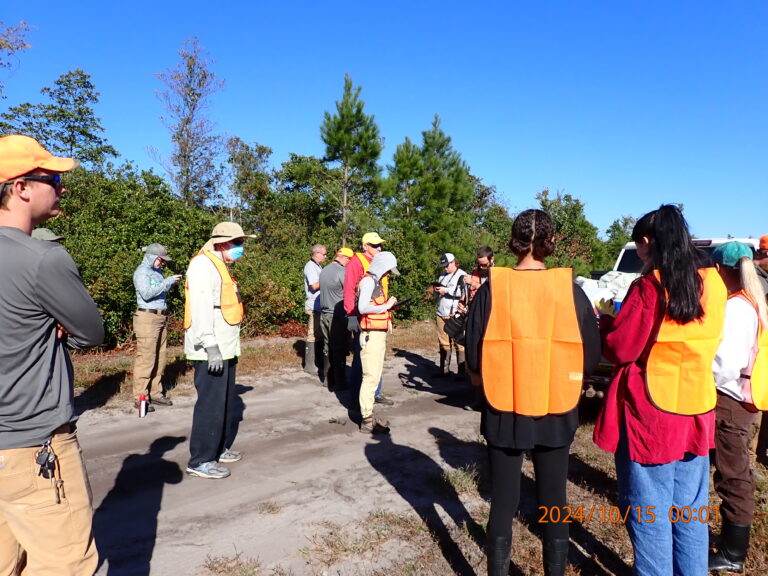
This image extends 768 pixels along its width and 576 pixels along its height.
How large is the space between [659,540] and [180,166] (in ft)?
81.2

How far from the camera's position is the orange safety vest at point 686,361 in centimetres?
237

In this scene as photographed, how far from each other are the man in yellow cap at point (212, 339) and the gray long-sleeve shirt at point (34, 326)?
2.18m

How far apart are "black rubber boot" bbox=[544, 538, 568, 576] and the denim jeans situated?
338 mm

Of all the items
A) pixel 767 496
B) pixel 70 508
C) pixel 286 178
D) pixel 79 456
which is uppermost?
pixel 286 178

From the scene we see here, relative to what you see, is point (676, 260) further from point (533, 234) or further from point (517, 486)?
point (517, 486)

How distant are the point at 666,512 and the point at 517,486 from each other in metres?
0.70

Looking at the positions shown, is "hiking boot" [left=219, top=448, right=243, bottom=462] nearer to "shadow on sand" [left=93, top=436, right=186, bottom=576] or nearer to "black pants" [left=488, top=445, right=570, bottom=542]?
"shadow on sand" [left=93, top=436, right=186, bottom=576]

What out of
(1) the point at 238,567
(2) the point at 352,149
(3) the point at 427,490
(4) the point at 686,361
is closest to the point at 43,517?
(1) the point at 238,567

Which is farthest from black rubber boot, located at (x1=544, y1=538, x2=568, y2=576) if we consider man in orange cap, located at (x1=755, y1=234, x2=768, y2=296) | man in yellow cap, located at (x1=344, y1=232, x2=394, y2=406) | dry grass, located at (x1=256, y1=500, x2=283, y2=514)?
man in yellow cap, located at (x1=344, y1=232, x2=394, y2=406)

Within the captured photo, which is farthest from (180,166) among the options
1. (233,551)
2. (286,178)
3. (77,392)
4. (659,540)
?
(659,540)

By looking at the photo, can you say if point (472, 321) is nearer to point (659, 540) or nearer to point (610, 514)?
point (659, 540)

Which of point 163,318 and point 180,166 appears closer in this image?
point 163,318

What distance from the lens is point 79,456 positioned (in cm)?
199

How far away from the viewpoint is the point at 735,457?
3.01 meters
